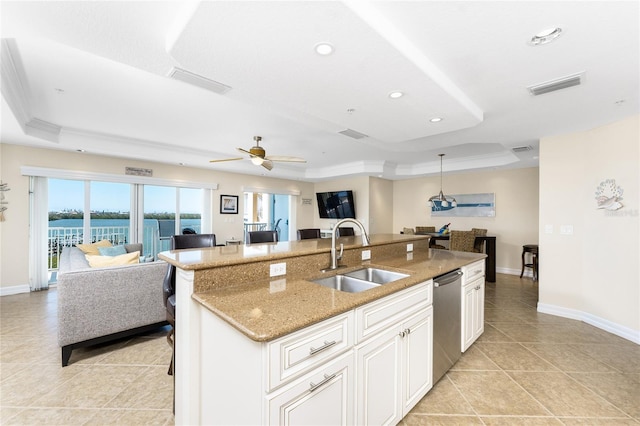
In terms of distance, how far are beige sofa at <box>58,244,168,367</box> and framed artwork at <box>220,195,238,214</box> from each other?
12.1 feet

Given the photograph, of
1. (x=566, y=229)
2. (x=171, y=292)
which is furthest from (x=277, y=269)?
(x=566, y=229)

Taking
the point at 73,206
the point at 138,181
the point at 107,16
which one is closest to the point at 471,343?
the point at 107,16

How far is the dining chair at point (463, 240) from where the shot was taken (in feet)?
16.6

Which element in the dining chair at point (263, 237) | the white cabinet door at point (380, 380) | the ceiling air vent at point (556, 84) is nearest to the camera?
the white cabinet door at point (380, 380)

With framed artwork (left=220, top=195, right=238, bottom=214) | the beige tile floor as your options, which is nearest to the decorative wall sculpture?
the beige tile floor

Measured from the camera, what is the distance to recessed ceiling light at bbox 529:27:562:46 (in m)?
1.64

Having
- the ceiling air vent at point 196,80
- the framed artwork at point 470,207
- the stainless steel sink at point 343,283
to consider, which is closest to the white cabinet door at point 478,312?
the stainless steel sink at point 343,283

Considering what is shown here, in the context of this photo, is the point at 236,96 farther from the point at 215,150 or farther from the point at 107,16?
the point at 215,150

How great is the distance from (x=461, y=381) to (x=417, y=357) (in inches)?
26.4

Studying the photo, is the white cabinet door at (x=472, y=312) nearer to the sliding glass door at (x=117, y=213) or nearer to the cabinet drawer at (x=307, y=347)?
the cabinet drawer at (x=307, y=347)

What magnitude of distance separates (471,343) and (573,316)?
1.92m

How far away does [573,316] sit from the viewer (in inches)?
135

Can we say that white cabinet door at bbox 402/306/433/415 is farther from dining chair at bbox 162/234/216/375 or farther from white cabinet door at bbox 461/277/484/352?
dining chair at bbox 162/234/216/375

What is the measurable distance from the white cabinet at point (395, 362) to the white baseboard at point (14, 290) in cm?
Result: 582
